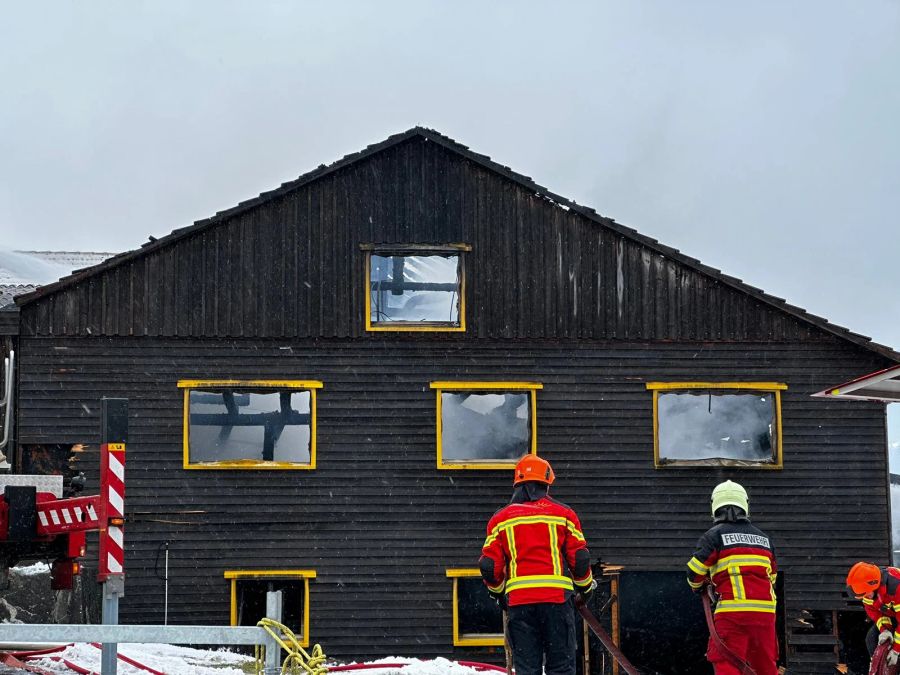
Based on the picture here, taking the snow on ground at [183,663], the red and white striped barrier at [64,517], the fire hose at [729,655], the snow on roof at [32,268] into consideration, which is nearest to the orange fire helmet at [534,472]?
the fire hose at [729,655]

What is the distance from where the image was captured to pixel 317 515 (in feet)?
58.0

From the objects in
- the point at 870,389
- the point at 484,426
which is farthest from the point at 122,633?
the point at 484,426

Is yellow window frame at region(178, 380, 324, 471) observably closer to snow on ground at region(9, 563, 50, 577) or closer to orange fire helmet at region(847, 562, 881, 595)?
snow on ground at region(9, 563, 50, 577)

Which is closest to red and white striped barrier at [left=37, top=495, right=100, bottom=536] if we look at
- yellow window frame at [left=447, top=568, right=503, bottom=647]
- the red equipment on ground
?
the red equipment on ground

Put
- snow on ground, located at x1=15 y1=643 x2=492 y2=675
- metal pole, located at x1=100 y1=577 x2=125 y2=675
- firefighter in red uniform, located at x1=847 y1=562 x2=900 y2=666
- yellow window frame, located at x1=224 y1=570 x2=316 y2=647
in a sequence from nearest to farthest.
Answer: metal pole, located at x1=100 y1=577 x2=125 y2=675
firefighter in red uniform, located at x1=847 y1=562 x2=900 y2=666
snow on ground, located at x1=15 y1=643 x2=492 y2=675
yellow window frame, located at x1=224 y1=570 x2=316 y2=647

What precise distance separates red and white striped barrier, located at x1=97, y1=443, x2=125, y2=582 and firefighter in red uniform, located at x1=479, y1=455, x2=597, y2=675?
2.80 metres

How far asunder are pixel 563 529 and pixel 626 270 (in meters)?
10.3

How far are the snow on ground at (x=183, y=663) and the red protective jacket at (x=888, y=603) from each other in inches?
154

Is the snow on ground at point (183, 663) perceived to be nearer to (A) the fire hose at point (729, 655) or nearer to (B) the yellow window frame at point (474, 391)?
(A) the fire hose at point (729, 655)

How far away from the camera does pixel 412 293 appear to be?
18406 mm

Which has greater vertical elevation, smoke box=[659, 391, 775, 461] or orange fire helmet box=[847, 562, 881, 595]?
smoke box=[659, 391, 775, 461]

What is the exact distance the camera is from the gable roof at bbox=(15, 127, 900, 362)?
17531 millimetres

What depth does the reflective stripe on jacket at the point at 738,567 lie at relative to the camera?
8725 mm

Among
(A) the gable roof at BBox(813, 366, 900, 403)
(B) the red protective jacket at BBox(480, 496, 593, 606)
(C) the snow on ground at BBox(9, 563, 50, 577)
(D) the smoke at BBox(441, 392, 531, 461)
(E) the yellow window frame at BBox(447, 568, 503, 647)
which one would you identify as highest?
(A) the gable roof at BBox(813, 366, 900, 403)
